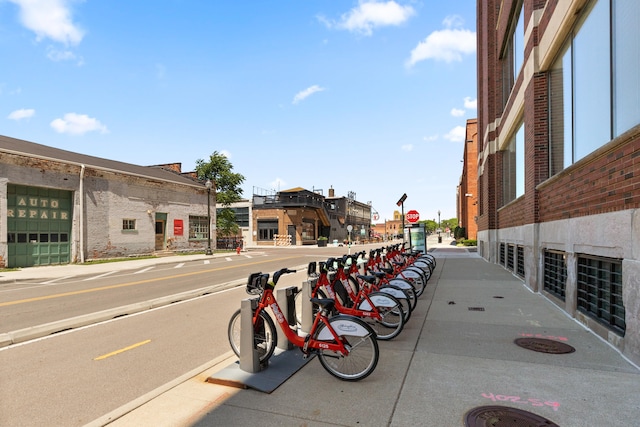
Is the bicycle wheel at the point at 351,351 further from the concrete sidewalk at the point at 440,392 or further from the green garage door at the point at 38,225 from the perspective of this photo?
the green garage door at the point at 38,225

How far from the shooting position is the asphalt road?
13.0 ft

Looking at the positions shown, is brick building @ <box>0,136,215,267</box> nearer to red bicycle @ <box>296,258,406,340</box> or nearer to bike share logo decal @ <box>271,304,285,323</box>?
red bicycle @ <box>296,258,406,340</box>

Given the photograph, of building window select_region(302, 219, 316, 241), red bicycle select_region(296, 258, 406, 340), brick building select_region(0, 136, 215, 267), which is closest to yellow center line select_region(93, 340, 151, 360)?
red bicycle select_region(296, 258, 406, 340)

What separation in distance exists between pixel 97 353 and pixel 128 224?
21.7 metres

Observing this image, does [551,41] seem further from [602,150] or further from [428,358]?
[428,358]

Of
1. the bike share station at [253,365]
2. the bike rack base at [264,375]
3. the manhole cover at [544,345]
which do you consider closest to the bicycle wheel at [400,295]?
the manhole cover at [544,345]

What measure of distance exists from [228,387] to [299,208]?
49.0 meters

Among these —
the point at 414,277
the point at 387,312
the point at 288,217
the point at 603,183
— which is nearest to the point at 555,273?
the point at 414,277

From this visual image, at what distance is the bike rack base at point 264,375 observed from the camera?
4102mm

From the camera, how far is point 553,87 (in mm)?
9406

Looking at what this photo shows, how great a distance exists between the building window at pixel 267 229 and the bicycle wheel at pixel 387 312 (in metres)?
48.7

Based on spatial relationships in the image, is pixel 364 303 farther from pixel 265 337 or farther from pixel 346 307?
pixel 265 337

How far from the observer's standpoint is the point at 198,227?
105ft

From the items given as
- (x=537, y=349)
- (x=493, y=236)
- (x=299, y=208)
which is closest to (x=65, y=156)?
(x=493, y=236)
